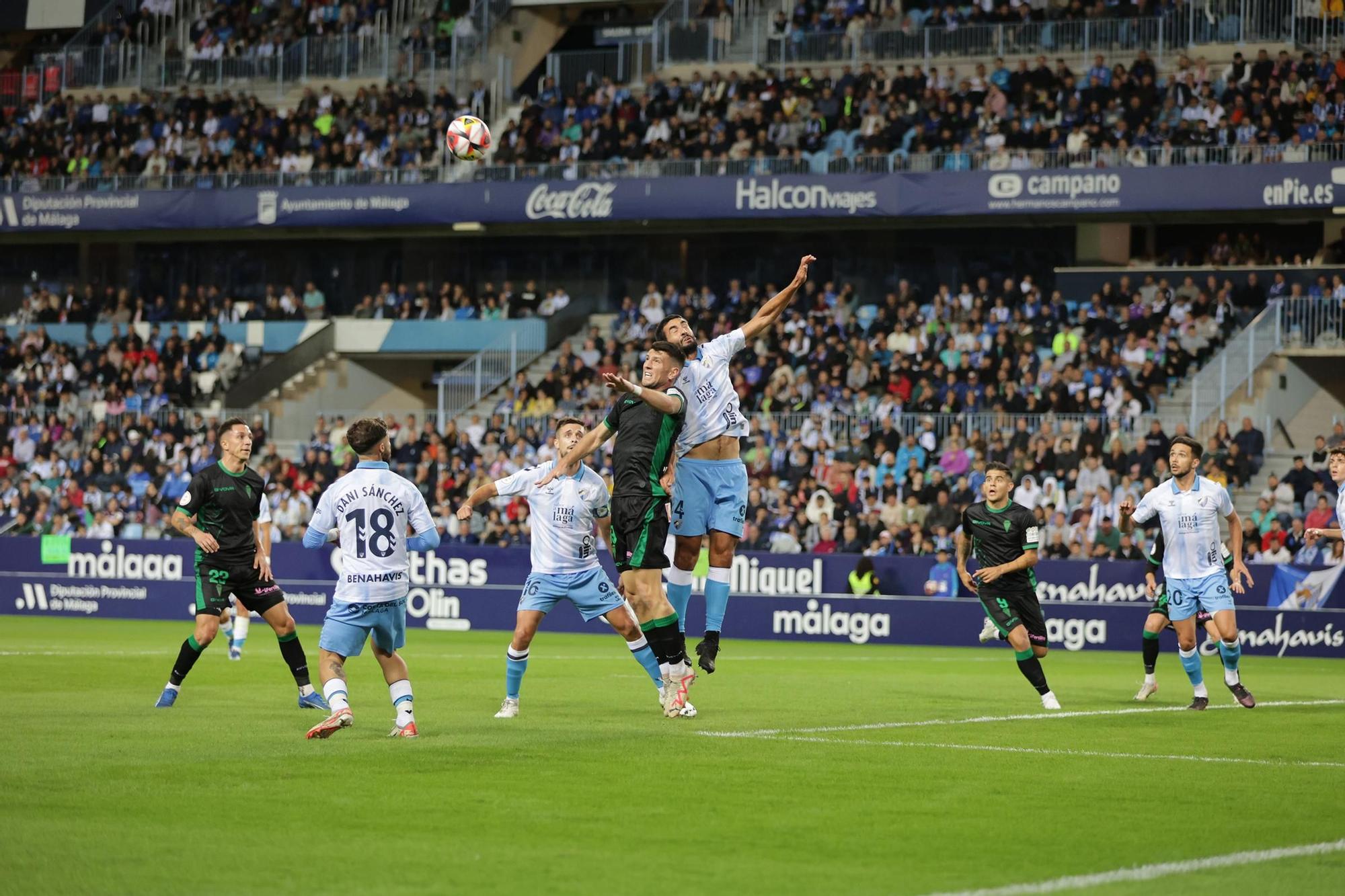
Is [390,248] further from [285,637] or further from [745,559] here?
[285,637]

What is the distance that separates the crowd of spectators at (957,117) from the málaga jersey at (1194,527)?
67.3ft

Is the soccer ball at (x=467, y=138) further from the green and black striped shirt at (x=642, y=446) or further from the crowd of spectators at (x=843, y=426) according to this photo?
the green and black striped shirt at (x=642, y=446)

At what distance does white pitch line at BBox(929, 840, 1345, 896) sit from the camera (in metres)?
6.91

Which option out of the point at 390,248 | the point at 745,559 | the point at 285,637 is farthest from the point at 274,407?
the point at 285,637

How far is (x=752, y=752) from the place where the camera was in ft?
36.1

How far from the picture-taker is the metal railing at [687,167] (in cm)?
3488

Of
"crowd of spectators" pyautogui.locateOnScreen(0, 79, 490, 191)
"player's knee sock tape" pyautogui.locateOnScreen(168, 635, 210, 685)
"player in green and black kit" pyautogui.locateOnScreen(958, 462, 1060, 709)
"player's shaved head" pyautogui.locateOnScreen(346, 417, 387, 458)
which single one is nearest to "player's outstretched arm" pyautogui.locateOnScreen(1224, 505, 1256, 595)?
"player in green and black kit" pyautogui.locateOnScreen(958, 462, 1060, 709)

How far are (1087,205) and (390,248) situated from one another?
62.0 feet

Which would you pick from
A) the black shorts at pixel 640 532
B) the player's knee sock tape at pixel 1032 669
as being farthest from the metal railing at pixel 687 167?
the black shorts at pixel 640 532

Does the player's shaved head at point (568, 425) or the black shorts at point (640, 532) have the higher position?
the player's shaved head at point (568, 425)

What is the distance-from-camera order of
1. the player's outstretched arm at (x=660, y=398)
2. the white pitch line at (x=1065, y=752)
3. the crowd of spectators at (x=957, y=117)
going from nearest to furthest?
the white pitch line at (x=1065, y=752) < the player's outstretched arm at (x=660, y=398) < the crowd of spectators at (x=957, y=117)

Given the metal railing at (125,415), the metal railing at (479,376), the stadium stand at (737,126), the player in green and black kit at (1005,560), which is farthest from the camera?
the metal railing at (479,376)

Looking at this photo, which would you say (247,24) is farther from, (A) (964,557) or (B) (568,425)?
(B) (568,425)

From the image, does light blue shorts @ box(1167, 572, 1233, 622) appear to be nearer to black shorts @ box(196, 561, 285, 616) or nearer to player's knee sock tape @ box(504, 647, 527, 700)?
player's knee sock tape @ box(504, 647, 527, 700)
